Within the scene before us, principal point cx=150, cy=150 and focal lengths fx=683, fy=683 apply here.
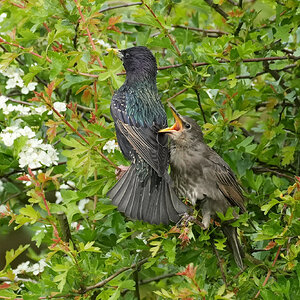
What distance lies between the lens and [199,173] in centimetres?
392

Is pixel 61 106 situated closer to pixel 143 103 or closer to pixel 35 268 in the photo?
pixel 143 103

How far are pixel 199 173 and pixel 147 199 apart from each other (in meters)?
0.39

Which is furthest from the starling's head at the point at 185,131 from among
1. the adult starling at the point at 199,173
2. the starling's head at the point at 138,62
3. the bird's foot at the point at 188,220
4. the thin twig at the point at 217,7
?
the thin twig at the point at 217,7

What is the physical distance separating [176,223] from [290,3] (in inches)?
58.2

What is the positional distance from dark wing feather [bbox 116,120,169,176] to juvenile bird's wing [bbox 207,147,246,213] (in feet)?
0.92

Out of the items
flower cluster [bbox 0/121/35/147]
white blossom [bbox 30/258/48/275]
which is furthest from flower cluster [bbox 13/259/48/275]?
flower cluster [bbox 0/121/35/147]

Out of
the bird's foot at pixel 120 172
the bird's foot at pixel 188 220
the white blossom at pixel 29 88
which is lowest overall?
the bird's foot at pixel 188 220

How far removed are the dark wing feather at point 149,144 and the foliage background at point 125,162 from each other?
120 mm

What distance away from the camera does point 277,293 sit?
126 inches

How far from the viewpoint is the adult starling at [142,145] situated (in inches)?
142

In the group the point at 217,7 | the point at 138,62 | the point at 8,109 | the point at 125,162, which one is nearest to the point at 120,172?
the point at 125,162

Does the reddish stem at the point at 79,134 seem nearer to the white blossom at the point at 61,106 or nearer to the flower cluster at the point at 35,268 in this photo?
the white blossom at the point at 61,106

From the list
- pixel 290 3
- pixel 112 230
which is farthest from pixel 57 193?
pixel 290 3

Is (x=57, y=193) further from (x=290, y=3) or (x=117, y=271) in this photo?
(x=290, y=3)
